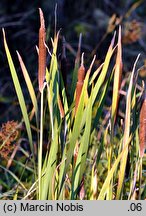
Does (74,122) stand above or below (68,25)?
below

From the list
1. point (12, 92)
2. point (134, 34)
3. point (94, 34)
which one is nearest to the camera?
point (134, 34)

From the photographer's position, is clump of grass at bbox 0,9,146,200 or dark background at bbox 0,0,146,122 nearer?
clump of grass at bbox 0,9,146,200

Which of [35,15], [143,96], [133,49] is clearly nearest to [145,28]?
[133,49]

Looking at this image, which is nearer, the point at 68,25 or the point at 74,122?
the point at 74,122

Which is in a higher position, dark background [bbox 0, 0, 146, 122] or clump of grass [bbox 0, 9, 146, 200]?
dark background [bbox 0, 0, 146, 122]

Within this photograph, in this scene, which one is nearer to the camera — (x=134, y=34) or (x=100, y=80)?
(x=100, y=80)

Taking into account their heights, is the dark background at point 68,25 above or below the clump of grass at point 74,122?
above

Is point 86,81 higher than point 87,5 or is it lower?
lower

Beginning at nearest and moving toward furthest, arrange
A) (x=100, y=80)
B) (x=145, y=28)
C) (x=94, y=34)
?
(x=100, y=80) → (x=145, y=28) → (x=94, y=34)

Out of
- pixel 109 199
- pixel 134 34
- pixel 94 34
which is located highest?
pixel 94 34

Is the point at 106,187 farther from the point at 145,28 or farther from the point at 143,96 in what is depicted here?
the point at 145,28

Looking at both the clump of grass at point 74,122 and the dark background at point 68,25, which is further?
the dark background at point 68,25
